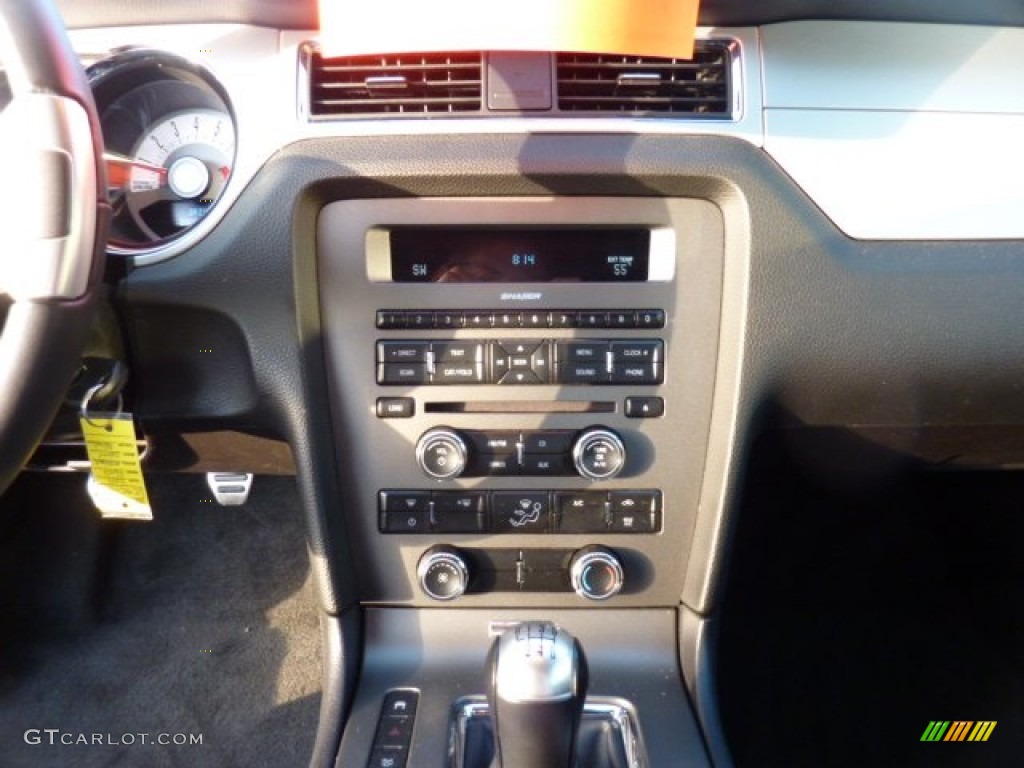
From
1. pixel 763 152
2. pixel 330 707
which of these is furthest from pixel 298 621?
pixel 763 152

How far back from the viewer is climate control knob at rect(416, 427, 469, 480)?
114cm

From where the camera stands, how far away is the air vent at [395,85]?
1.06 m

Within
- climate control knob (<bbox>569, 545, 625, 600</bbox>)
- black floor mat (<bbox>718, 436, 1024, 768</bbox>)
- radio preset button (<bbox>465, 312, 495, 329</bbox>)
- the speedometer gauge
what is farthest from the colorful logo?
the speedometer gauge

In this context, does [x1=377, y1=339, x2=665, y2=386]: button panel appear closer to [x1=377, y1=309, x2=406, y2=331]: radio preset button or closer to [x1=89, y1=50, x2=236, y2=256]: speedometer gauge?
[x1=377, y1=309, x2=406, y2=331]: radio preset button

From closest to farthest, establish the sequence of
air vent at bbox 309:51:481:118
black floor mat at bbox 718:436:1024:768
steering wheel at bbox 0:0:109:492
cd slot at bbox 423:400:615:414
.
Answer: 1. steering wheel at bbox 0:0:109:492
2. air vent at bbox 309:51:481:118
3. cd slot at bbox 423:400:615:414
4. black floor mat at bbox 718:436:1024:768

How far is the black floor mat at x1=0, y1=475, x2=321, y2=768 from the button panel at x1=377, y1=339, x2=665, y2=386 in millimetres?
906

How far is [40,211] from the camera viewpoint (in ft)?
2.72

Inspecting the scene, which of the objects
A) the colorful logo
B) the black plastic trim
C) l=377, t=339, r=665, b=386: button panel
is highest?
the black plastic trim

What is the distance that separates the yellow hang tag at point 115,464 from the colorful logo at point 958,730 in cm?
145

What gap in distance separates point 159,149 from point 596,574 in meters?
0.78

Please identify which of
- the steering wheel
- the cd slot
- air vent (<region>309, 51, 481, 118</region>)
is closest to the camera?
the steering wheel

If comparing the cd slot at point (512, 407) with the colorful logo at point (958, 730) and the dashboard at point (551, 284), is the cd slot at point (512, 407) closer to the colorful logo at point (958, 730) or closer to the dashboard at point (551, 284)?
the dashboard at point (551, 284)

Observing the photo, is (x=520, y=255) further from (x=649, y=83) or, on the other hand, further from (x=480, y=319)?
(x=649, y=83)

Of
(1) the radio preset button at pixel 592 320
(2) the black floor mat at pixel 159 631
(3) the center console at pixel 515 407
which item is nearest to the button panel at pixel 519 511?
(3) the center console at pixel 515 407
